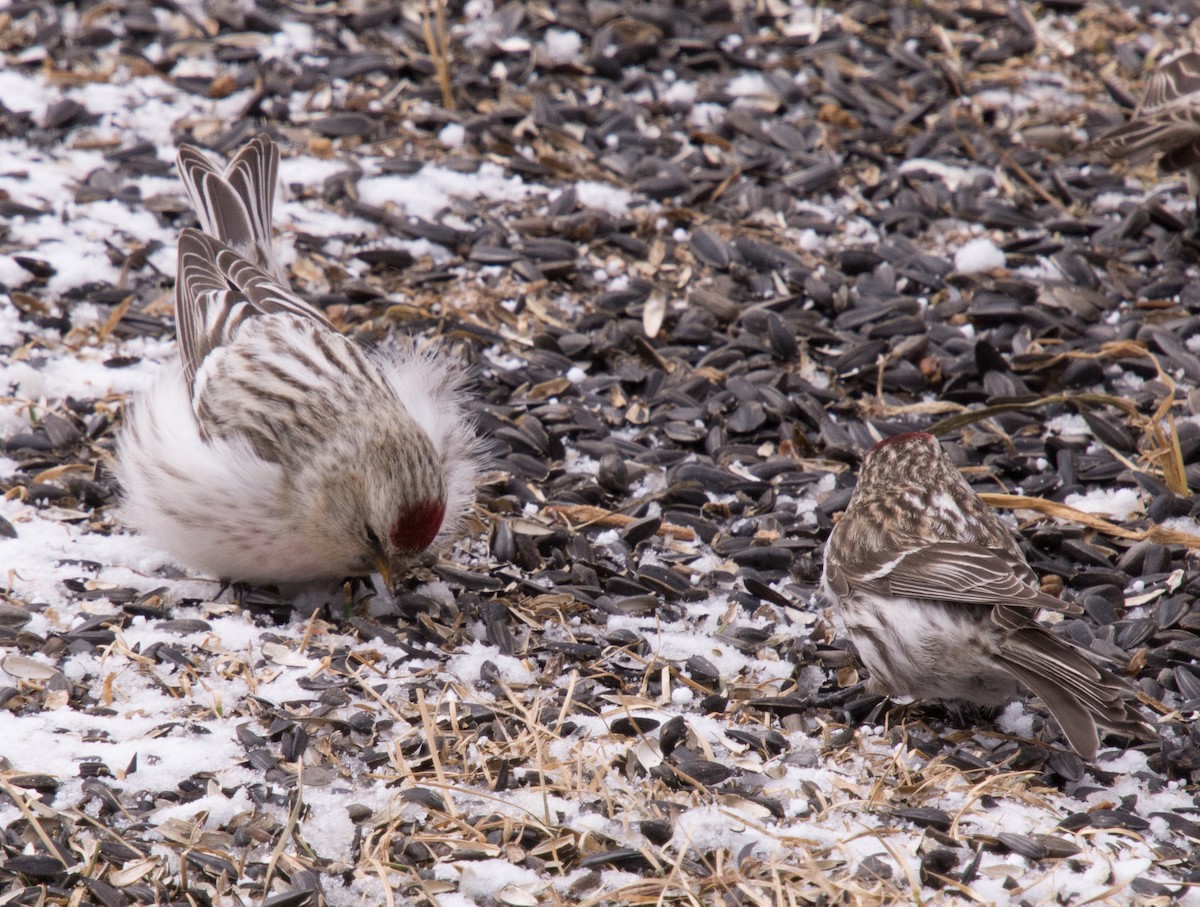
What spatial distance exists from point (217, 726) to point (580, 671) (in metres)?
0.97

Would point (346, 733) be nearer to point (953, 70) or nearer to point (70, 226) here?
point (70, 226)

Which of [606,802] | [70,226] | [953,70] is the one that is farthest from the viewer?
[953,70]

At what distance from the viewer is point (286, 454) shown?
3.83 meters

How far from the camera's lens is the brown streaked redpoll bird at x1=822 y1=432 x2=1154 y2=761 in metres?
3.31

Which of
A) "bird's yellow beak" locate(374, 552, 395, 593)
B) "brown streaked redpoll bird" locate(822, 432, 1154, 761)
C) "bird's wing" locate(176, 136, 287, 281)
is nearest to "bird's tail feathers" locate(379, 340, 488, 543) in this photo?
"bird's yellow beak" locate(374, 552, 395, 593)

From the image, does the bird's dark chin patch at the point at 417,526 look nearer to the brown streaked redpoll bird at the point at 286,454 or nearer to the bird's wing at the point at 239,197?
the brown streaked redpoll bird at the point at 286,454

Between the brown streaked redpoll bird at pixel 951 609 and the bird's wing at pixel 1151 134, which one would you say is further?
the bird's wing at pixel 1151 134

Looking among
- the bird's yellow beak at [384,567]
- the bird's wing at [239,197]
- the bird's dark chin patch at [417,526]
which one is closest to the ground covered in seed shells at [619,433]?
the bird's yellow beak at [384,567]

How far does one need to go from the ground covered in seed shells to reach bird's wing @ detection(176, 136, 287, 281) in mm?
435

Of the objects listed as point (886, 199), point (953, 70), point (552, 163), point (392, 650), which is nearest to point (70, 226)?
point (552, 163)

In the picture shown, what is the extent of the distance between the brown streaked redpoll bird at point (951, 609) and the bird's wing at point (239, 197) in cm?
233

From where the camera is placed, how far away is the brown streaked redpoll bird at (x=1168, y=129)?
5.35m

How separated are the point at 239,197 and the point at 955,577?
2.81 m

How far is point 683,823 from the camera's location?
310 centimetres
